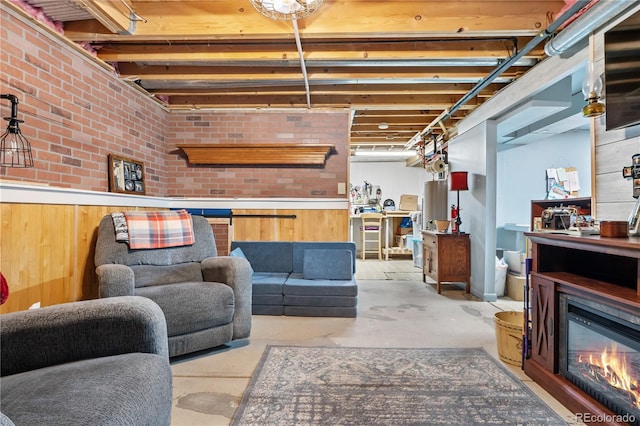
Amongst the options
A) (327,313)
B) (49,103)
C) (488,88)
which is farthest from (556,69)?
(49,103)

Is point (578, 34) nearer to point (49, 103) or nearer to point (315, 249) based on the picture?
point (315, 249)

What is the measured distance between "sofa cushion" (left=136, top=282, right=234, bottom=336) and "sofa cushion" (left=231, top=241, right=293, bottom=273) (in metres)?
1.38

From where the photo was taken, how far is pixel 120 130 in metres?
3.30

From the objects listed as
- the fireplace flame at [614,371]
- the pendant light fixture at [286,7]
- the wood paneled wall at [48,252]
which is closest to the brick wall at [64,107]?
the wood paneled wall at [48,252]

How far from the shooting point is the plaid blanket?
100 inches

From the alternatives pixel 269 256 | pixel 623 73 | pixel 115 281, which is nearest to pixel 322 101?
pixel 269 256

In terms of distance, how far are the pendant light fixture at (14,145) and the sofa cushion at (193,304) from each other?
1.15 meters

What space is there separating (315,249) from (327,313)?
0.70 m

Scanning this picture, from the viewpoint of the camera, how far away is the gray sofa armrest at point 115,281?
208cm

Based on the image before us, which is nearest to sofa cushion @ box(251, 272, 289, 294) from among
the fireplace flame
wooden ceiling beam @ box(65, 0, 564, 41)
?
wooden ceiling beam @ box(65, 0, 564, 41)

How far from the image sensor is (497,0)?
2457 millimetres

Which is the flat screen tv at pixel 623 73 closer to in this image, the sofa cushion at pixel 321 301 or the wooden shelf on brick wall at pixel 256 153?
the sofa cushion at pixel 321 301

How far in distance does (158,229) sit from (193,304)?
2.67 ft

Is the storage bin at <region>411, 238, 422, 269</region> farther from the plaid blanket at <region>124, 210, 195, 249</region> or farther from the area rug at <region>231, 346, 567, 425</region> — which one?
the plaid blanket at <region>124, 210, 195, 249</region>
